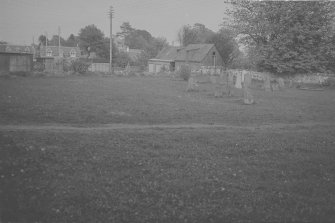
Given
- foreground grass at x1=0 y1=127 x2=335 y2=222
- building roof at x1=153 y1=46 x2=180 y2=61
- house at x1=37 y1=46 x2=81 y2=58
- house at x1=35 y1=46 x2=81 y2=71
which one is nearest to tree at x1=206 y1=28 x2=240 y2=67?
building roof at x1=153 y1=46 x2=180 y2=61

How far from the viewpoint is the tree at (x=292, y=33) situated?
1460 inches

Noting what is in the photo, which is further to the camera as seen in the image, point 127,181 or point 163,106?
point 163,106

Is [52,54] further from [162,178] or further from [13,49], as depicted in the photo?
[162,178]

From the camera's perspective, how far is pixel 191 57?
61406 millimetres

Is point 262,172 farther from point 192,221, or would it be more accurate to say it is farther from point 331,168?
point 192,221

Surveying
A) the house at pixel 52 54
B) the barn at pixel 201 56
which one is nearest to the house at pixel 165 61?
the barn at pixel 201 56

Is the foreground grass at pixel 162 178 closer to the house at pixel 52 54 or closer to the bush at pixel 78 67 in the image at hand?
the bush at pixel 78 67

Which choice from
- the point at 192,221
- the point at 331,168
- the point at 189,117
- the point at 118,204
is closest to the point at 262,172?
the point at 331,168

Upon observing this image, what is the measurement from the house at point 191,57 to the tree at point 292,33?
734 inches

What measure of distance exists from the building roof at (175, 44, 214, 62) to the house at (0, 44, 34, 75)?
96.4ft

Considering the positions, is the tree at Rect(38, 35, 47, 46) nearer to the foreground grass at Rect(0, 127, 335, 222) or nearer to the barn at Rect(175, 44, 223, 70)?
the barn at Rect(175, 44, 223, 70)

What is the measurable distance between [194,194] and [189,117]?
8.07 m

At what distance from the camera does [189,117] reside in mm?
13953

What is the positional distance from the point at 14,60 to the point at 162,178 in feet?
123
